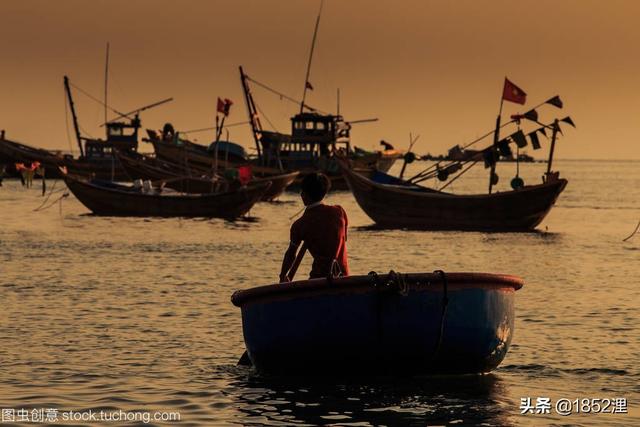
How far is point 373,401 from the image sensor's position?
15.4 meters

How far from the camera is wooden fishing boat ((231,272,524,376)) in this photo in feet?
50.3

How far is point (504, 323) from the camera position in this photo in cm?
1623

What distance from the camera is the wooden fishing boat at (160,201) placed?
214ft

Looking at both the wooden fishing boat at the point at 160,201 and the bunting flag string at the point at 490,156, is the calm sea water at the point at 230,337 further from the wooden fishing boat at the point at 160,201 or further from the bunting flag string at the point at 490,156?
the wooden fishing boat at the point at 160,201

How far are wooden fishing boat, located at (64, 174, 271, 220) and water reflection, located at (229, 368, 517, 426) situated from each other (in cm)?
4847

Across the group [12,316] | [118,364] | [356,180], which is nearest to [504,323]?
[118,364]

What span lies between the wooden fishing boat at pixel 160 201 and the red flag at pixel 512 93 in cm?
1493

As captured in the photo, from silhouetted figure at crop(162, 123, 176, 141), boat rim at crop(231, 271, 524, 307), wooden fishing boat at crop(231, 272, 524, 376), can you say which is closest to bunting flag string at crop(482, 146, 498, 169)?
wooden fishing boat at crop(231, 272, 524, 376)

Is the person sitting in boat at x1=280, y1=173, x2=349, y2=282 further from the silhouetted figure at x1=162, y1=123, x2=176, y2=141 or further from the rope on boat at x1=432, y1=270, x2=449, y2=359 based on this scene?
the silhouetted figure at x1=162, y1=123, x2=176, y2=141

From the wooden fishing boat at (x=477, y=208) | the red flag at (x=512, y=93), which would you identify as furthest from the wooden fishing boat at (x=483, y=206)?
the red flag at (x=512, y=93)

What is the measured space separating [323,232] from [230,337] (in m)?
6.04

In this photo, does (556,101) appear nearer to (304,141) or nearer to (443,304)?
(443,304)

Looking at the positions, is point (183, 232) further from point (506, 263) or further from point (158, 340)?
point (158, 340)

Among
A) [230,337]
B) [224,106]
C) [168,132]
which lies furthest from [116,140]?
[230,337]
